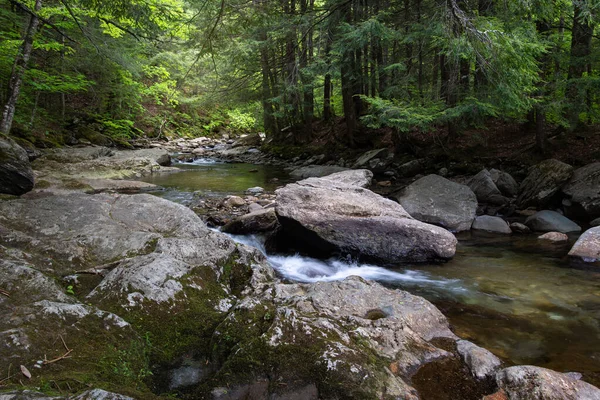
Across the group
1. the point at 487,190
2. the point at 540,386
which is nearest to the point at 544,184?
the point at 487,190

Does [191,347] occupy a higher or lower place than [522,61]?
lower

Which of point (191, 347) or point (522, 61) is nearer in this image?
point (191, 347)

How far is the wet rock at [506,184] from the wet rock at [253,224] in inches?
299

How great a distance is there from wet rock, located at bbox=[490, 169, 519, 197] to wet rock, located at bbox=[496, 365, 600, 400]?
9.47 m

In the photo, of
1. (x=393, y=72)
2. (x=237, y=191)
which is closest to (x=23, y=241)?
(x=237, y=191)

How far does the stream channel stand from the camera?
12.0 feet

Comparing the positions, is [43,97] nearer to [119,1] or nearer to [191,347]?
[119,1]

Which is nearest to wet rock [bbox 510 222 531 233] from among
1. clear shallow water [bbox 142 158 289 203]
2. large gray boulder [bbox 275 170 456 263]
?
large gray boulder [bbox 275 170 456 263]

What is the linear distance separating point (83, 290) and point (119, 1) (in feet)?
14.0

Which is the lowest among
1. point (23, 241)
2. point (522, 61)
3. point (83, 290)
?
point (83, 290)

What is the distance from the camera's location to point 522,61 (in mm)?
5113

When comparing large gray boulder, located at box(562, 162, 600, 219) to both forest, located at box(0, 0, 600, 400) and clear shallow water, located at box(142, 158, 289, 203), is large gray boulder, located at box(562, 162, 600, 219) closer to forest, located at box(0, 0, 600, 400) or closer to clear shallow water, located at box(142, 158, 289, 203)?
forest, located at box(0, 0, 600, 400)

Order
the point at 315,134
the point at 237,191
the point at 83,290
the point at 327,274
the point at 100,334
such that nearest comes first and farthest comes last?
the point at 100,334 → the point at 83,290 → the point at 327,274 → the point at 237,191 → the point at 315,134

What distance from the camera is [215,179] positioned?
46.7 feet
